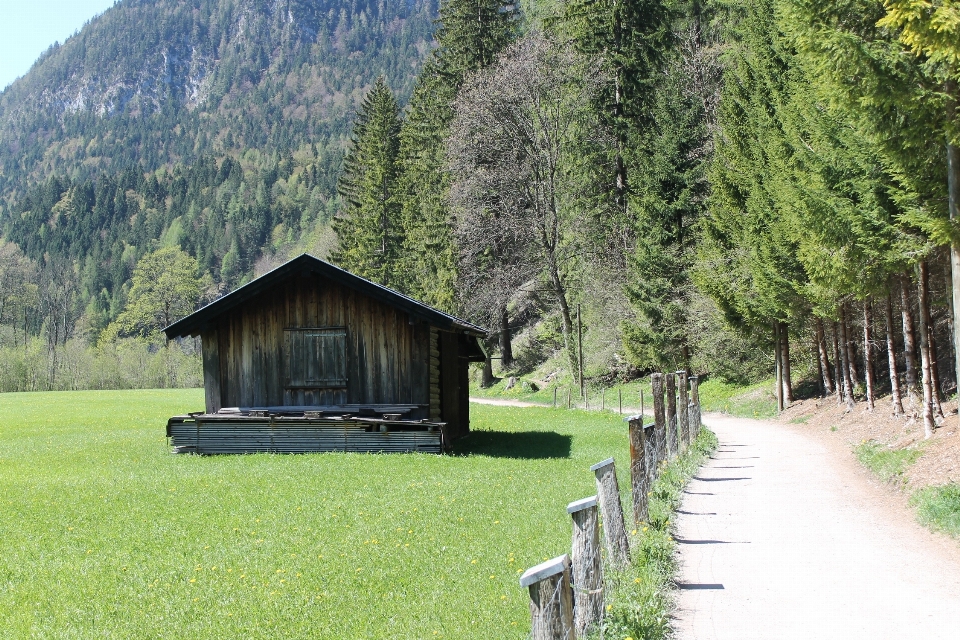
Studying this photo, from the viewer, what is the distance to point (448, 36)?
48.2 m

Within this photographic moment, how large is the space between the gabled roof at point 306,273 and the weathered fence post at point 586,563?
13.7 m

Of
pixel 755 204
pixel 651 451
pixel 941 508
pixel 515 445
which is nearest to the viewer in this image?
pixel 941 508

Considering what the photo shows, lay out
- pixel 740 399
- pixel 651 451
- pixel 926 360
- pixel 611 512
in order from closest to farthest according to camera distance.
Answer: pixel 611 512 → pixel 651 451 → pixel 926 360 → pixel 740 399

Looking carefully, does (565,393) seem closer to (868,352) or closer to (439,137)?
(439,137)

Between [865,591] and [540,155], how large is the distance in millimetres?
30852

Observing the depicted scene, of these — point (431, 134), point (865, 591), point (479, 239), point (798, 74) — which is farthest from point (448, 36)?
point (865, 591)

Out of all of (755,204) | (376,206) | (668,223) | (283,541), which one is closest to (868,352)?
(755,204)

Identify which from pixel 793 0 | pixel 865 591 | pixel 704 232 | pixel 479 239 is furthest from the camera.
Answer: pixel 479 239

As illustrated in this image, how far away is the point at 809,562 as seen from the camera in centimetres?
876

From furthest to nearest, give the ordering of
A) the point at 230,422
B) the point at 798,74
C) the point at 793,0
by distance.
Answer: the point at 798,74 → the point at 230,422 → the point at 793,0

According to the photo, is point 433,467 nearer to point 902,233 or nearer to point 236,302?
point 236,302

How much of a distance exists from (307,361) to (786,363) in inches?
634

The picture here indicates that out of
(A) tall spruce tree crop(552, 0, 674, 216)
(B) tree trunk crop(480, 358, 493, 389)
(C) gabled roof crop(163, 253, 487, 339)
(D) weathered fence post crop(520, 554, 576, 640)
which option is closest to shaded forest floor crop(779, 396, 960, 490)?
(D) weathered fence post crop(520, 554, 576, 640)

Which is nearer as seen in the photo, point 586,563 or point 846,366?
point 586,563
